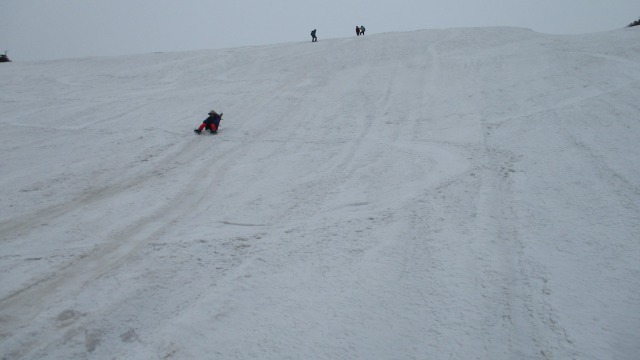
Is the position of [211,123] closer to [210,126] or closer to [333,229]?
[210,126]

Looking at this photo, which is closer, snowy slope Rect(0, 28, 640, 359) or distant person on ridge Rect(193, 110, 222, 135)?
snowy slope Rect(0, 28, 640, 359)

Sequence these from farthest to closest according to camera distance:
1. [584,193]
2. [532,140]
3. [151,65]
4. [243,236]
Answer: [151,65]
[532,140]
[584,193]
[243,236]

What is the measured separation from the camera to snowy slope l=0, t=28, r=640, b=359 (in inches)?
109

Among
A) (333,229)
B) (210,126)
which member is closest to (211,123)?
(210,126)

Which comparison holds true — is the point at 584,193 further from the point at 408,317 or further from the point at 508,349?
the point at 408,317

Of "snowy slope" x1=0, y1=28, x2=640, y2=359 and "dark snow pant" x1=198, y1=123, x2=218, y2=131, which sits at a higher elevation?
"dark snow pant" x1=198, y1=123, x2=218, y2=131

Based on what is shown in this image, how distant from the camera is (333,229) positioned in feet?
13.8

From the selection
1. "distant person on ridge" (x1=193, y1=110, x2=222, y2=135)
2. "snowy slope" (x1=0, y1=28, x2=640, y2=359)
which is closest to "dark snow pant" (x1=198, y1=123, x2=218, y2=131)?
"distant person on ridge" (x1=193, y1=110, x2=222, y2=135)

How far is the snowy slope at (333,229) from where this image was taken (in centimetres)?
277

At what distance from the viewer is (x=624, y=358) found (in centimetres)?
246

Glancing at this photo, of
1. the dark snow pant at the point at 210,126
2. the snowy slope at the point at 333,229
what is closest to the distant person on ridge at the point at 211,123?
the dark snow pant at the point at 210,126

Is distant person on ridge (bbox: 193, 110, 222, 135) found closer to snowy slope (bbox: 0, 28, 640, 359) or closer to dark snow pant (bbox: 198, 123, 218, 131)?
dark snow pant (bbox: 198, 123, 218, 131)

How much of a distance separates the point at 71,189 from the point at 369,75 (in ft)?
33.0

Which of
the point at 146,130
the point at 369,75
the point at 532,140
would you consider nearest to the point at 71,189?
the point at 146,130
